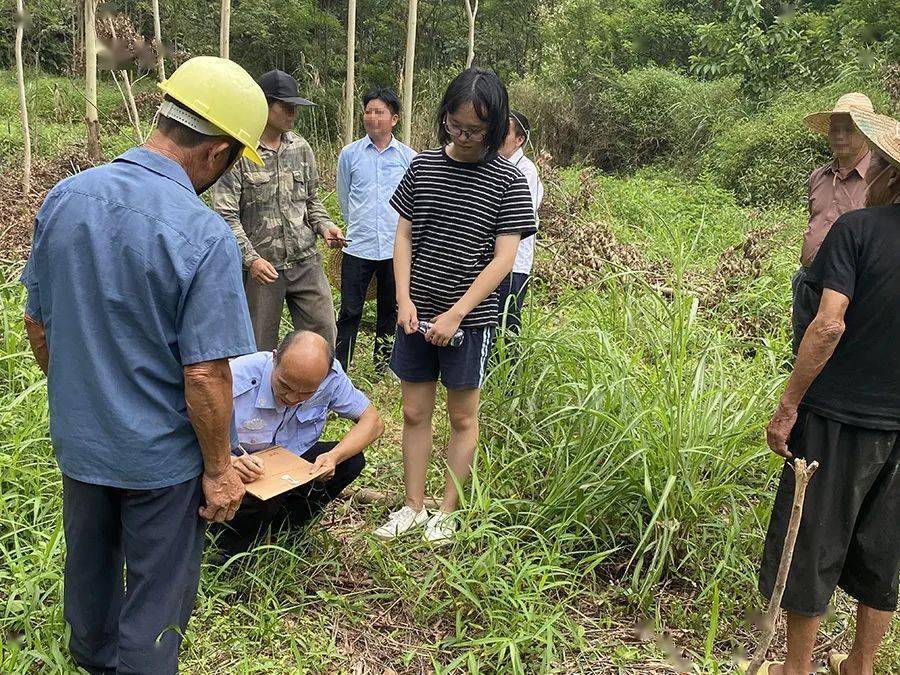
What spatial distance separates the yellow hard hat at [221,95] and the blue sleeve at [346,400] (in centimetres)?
108

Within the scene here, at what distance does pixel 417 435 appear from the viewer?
2.94 metres

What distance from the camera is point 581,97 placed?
1312 cm

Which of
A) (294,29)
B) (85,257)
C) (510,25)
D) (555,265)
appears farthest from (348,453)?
(510,25)

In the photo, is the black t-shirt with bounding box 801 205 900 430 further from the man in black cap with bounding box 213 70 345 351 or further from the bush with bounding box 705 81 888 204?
the bush with bounding box 705 81 888 204

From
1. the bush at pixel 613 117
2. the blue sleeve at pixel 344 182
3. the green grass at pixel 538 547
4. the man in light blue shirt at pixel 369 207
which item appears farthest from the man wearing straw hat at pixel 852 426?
the bush at pixel 613 117

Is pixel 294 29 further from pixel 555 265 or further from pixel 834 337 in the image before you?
pixel 834 337

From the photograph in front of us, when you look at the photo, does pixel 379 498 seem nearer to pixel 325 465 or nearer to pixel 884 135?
pixel 325 465

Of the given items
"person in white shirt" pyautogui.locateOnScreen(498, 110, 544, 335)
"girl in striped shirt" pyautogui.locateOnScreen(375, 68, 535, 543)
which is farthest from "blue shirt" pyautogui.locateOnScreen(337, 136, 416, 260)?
"girl in striped shirt" pyautogui.locateOnScreen(375, 68, 535, 543)

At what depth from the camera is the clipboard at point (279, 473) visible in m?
2.28

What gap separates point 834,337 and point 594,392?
1019 millimetres

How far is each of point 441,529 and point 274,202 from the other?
1.87 metres

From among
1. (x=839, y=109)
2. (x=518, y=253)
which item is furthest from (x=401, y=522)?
(x=839, y=109)

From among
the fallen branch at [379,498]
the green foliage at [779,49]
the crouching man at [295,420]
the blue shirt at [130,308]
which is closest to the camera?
the blue shirt at [130,308]

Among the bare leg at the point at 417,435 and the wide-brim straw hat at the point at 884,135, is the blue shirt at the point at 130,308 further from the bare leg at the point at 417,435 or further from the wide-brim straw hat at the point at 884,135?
the wide-brim straw hat at the point at 884,135
